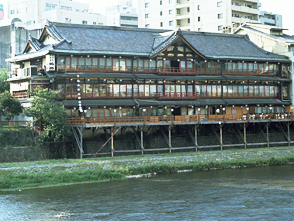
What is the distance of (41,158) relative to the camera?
170ft

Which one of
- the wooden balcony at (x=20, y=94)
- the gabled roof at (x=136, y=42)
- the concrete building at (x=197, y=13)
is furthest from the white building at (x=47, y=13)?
the wooden balcony at (x=20, y=94)

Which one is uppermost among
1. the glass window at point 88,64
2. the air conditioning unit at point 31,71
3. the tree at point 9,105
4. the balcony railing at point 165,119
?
the glass window at point 88,64

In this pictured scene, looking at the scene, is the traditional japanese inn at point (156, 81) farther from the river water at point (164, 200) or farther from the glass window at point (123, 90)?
the river water at point (164, 200)

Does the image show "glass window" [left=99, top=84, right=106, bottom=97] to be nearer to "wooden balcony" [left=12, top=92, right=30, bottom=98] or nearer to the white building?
"wooden balcony" [left=12, top=92, right=30, bottom=98]

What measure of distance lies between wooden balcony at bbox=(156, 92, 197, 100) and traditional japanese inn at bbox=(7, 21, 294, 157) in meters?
0.15

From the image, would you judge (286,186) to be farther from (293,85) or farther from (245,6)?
(245,6)

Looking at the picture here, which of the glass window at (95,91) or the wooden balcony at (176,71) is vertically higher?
the wooden balcony at (176,71)

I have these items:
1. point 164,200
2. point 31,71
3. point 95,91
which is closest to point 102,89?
point 95,91

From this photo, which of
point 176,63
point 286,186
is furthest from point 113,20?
point 286,186

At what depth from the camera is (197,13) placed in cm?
10306

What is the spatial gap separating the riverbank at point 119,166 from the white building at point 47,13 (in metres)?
68.9

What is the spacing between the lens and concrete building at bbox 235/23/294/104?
73.9 meters

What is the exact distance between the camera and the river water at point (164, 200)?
1244 inches

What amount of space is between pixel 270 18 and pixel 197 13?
36.2 m
